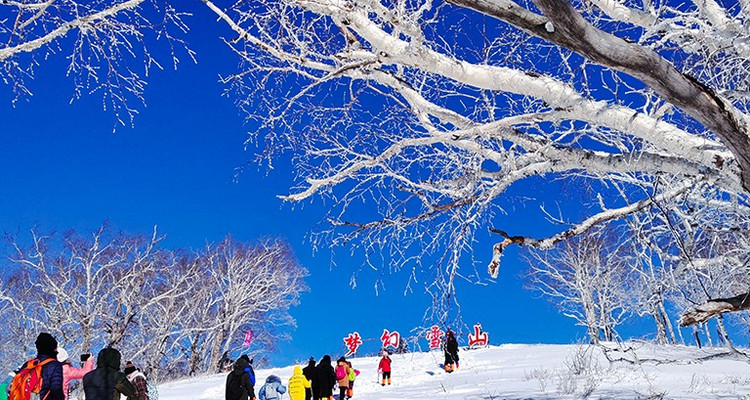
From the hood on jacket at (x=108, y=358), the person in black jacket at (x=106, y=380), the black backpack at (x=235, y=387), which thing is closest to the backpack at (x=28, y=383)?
the person in black jacket at (x=106, y=380)

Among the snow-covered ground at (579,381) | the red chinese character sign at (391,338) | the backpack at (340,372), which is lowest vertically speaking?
the snow-covered ground at (579,381)

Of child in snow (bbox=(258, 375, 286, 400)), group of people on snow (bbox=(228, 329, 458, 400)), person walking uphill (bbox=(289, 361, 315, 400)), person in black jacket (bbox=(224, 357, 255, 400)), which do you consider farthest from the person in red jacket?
person in black jacket (bbox=(224, 357, 255, 400))

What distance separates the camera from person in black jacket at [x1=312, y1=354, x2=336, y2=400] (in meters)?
11.6

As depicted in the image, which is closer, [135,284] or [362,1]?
[362,1]

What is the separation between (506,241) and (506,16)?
2.40 metres

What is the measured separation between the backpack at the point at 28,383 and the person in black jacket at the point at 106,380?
0.56 metres

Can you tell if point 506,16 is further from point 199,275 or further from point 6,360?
point 6,360

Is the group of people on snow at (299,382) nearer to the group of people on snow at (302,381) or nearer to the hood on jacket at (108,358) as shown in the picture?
the group of people on snow at (302,381)

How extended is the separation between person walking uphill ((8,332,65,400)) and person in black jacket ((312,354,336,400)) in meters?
6.57

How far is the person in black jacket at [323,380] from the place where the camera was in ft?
38.0

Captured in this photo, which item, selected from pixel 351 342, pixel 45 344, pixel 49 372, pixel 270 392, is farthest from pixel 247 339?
pixel 49 372

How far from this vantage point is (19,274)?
864 inches

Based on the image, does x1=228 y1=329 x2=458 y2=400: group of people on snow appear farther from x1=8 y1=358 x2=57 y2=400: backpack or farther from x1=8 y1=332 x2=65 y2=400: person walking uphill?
x1=8 y1=358 x2=57 y2=400: backpack

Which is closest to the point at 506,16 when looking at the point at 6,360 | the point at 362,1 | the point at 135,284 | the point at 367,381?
the point at 362,1
